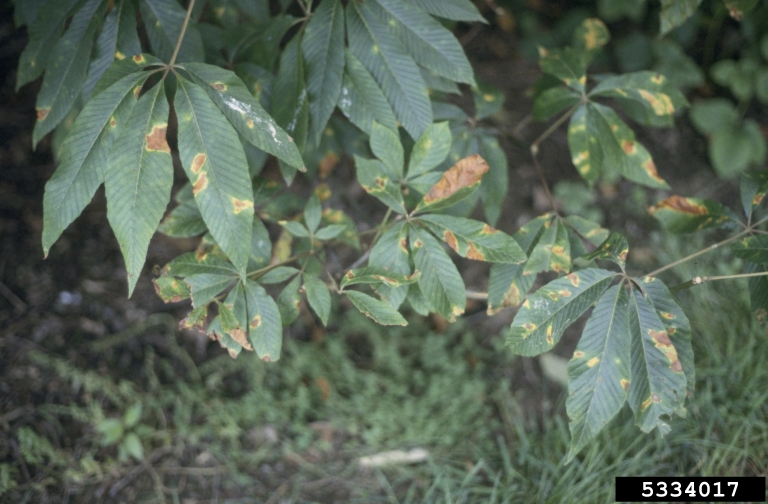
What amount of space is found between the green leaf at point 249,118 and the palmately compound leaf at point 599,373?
27.0 inches

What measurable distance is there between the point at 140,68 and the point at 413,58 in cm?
60

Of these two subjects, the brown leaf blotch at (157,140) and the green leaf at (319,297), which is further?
the green leaf at (319,297)

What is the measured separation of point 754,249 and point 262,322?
1083mm

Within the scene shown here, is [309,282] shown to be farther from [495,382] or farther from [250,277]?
[495,382]

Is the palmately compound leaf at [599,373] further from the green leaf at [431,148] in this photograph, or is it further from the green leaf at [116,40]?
the green leaf at [116,40]

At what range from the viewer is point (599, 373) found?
1013 mm

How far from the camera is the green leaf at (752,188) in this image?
1.18 metres

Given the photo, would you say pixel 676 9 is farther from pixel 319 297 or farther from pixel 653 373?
pixel 319 297

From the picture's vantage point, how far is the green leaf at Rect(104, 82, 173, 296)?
86 centimetres

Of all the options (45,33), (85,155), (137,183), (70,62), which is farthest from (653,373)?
(45,33)

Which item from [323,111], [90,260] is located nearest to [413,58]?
[323,111]

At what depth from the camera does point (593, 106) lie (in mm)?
1360

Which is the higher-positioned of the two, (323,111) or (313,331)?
(323,111)

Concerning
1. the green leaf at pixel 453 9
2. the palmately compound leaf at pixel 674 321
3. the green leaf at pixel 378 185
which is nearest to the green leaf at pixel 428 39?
the green leaf at pixel 453 9
